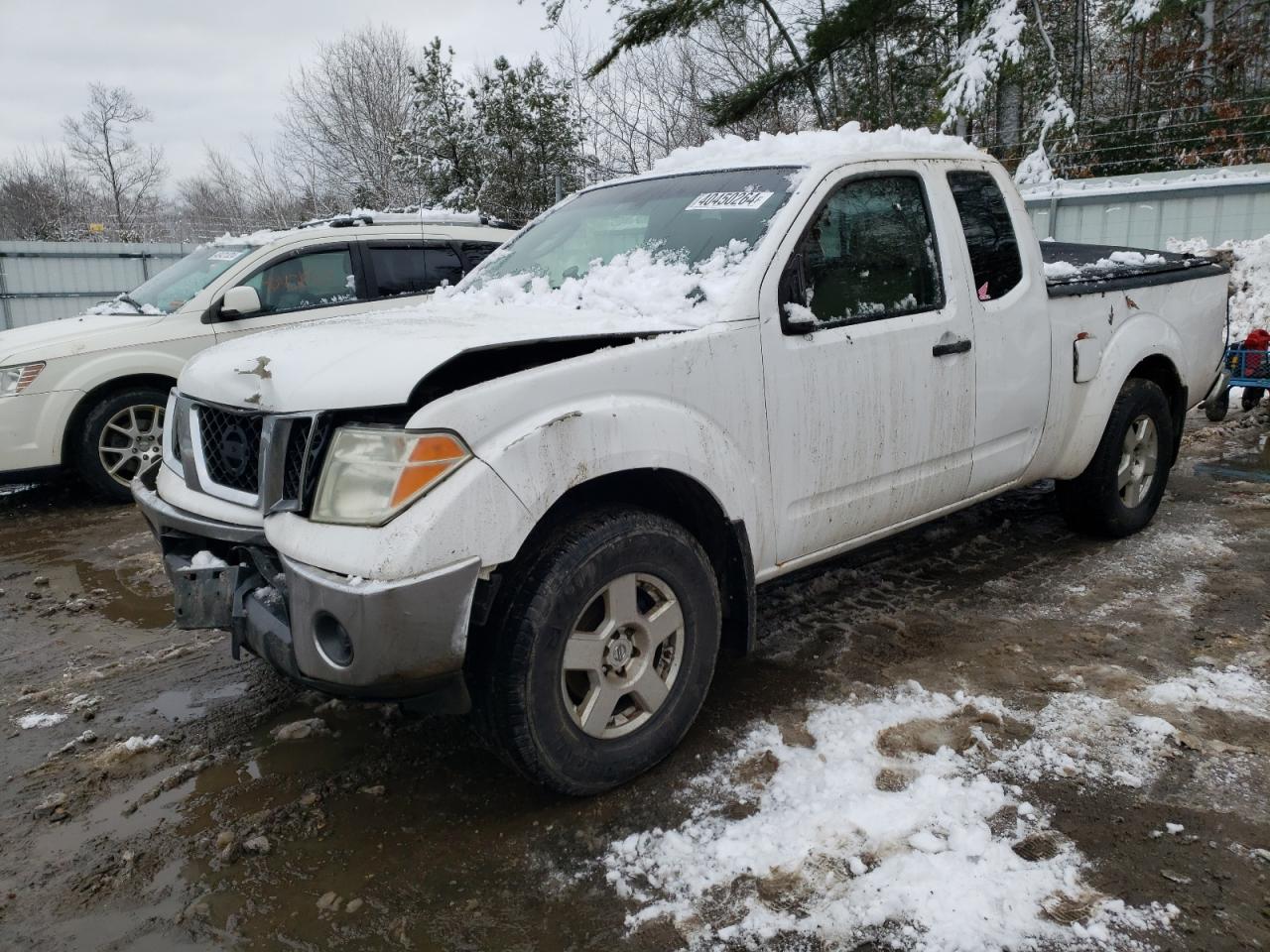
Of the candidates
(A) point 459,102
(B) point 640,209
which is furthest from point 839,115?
(B) point 640,209

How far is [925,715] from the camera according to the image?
10.2ft

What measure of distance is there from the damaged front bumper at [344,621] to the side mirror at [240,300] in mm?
4495

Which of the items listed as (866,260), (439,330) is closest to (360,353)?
(439,330)

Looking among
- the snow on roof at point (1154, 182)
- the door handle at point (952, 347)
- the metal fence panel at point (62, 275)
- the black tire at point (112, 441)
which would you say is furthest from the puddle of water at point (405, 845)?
the metal fence panel at point (62, 275)

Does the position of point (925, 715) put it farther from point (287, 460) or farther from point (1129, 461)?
point (1129, 461)

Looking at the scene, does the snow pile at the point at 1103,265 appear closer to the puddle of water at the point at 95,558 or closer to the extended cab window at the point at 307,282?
the puddle of water at the point at 95,558

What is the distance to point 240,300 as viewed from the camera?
6.58 m

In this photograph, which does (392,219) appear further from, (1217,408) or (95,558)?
(1217,408)

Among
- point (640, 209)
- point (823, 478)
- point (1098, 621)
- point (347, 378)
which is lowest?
point (1098, 621)

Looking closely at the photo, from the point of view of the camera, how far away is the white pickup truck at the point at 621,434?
231 cm

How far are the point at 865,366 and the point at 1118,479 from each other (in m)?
2.31

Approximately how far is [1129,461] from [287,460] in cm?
428

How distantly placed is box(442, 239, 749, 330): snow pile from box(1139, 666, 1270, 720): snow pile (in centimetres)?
212

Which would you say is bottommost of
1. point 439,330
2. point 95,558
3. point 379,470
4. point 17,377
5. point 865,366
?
point 95,558
